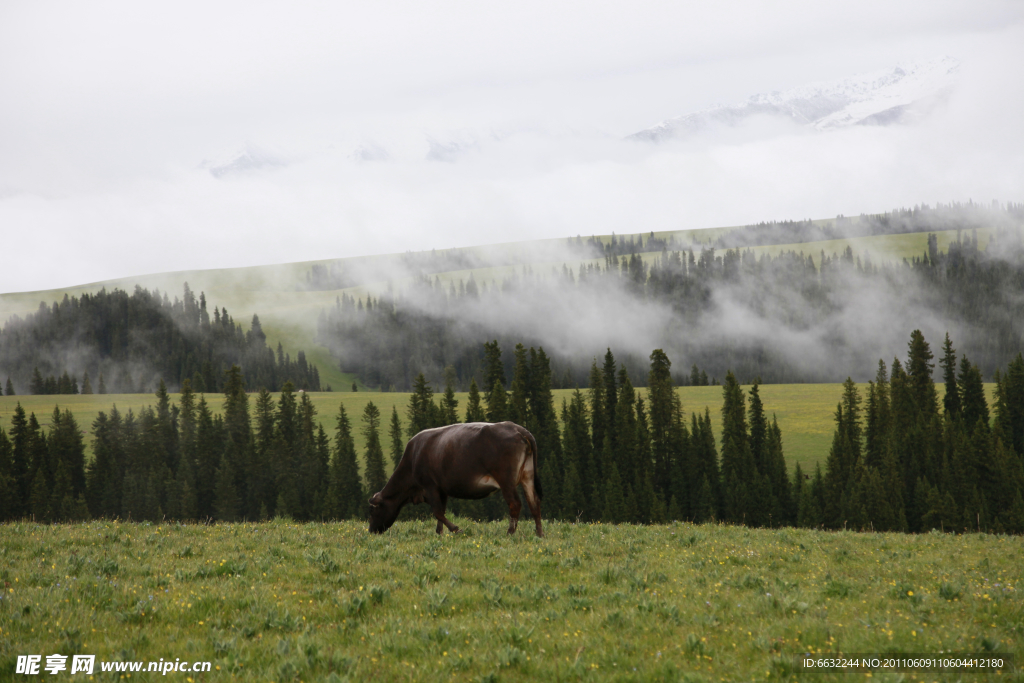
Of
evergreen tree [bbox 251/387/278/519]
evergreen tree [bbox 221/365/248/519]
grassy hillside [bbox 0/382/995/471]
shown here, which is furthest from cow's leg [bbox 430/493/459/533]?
evergreen tree [bbox 221/365/248/519]

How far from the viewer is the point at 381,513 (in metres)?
19.2

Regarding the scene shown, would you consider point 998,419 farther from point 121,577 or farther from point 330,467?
point 121,577

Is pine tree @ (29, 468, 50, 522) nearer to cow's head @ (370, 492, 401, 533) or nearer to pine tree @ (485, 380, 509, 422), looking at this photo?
pine tree @ (485, 380, 509, 422)

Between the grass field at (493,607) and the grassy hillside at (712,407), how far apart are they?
11447 centimetres

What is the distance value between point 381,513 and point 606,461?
333ft

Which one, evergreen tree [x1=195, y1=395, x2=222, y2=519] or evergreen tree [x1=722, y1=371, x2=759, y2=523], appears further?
evergreen tree [x1=195, y1=395, x2=222, y2=519]

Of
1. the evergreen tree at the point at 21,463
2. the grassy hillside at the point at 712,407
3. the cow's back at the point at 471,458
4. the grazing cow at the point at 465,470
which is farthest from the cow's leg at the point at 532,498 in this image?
the evergreen tree at the point at 21,463

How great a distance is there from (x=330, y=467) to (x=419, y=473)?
107m

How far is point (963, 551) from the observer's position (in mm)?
15992

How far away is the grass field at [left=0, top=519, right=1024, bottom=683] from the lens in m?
8.06

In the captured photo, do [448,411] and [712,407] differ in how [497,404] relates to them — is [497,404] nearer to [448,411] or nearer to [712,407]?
[448,411]

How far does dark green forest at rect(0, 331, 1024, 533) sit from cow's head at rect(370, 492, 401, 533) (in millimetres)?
75462

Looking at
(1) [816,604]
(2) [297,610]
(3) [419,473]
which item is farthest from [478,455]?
(1) [816,604]

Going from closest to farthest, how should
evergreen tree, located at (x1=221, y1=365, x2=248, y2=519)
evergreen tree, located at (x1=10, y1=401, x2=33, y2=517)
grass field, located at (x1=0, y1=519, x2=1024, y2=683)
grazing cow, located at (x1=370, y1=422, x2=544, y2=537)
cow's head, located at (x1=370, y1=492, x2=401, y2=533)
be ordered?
grass field, located at (x1=0, y1=519, x2=1024, y2=683) < grazing cow, located at (x1=370, y1=422, x2=544, y2=537) < cow's head, located at (x1=370, y1=492, x2=401, y2=533) < evergreen tree, located at (x1=10, y1=401, x2=33, y2=517) < evergreen tree, located at (x1=221, y1=365, x2=248, y2=519)
